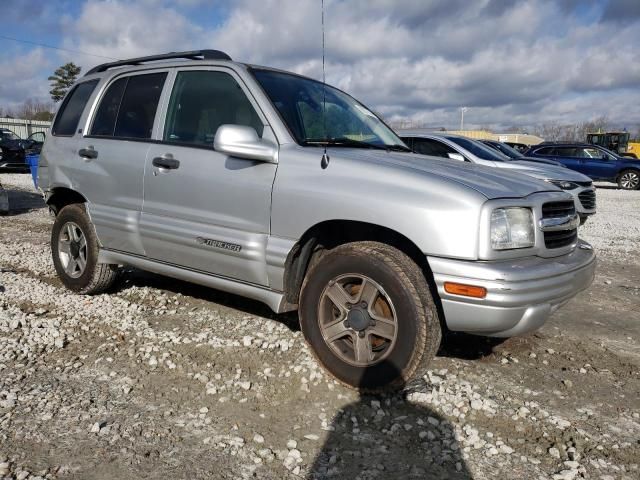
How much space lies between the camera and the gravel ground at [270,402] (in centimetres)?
252

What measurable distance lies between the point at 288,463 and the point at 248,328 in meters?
1.79

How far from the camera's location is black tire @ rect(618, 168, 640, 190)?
792 inches

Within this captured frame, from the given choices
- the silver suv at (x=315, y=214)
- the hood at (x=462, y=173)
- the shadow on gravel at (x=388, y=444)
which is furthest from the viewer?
the hood at (x=462, y=173)

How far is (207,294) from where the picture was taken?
16.8 ft

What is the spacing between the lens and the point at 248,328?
420cm

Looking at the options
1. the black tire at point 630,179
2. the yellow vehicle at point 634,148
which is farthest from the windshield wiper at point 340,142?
the yellow vehicle at point 634,148

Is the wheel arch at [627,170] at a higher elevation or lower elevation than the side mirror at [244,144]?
lower

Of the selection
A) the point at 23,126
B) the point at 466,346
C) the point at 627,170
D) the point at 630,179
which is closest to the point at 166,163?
the point at 466,346

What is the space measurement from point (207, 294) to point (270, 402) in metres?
2.23

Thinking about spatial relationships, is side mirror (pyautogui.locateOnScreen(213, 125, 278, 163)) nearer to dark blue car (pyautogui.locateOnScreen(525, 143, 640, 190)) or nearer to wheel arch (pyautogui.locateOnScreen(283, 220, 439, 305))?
wheel arch (pyautogui.locateOnScreen(283, 220, 439, 305))

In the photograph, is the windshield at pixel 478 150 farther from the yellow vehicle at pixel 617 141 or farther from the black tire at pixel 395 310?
the yellow vehicle at pixel 617 141

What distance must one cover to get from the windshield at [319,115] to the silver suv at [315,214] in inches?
0.7

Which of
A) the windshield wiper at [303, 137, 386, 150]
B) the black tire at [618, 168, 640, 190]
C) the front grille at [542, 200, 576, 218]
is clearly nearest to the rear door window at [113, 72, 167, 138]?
the windshield wiper at [303, 137, 386, 150]

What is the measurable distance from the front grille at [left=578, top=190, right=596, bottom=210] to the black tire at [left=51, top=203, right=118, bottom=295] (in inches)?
319
